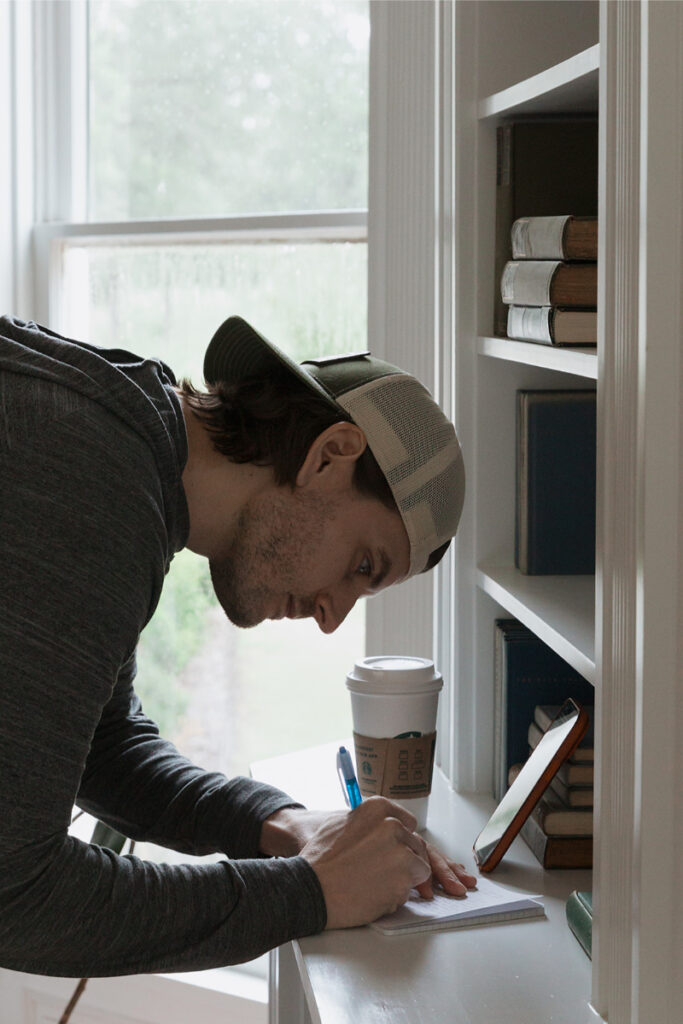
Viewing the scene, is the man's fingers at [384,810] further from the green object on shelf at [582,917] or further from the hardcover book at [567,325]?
the hardcover book at [567,325]

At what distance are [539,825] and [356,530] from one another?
16.2 inches

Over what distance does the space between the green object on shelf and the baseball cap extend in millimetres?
395

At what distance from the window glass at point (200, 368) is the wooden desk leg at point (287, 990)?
0.88 m

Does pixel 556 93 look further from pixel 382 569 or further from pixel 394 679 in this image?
pixel 394 679

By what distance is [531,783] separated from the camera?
1291 mm

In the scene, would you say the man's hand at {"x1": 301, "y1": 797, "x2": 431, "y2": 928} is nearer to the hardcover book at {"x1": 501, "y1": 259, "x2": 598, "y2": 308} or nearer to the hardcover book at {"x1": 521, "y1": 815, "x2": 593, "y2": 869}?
the hardcover book at {"x1": 521, "y1": 815, "x2": 593, "y2": 869}

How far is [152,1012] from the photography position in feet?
7.85

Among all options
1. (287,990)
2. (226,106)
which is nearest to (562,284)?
(287,990)

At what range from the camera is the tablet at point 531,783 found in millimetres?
1248

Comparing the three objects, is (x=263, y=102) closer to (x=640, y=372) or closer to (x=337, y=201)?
(x=337, y=201)

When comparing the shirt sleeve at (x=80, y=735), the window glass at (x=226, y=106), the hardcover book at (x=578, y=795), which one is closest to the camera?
the shirt sleeve at (x=80, y=735)

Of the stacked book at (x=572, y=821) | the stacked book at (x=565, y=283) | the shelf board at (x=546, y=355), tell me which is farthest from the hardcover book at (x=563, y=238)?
the stacked book at (x=572, y=821)

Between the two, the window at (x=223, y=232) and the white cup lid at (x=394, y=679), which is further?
the window at (x=223, y=232)

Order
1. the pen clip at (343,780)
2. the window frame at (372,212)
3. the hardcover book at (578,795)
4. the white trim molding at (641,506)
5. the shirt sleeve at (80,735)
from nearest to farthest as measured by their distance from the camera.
A: the white trim molding at (641,506) → the shirt sleeve at (80,735) → the hardcover book at (578,795) → the pen clip at (343,780) → the window frame at (372,212)
